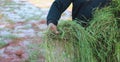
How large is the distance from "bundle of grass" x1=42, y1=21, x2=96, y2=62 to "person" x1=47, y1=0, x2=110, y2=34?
29 cm

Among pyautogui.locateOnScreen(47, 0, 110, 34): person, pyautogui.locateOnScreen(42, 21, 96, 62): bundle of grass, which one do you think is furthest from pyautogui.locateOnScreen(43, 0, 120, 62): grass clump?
pyautogui.locateOnScreen(47, 0, 110, 34): person

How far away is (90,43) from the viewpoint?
8.97 feet

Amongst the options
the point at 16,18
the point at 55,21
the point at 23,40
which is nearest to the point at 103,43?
the point at 55,21

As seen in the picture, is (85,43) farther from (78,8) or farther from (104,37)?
(78,8)

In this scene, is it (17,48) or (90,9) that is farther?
(17,48)

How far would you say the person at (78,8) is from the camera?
3154mm

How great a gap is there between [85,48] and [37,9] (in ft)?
21.2

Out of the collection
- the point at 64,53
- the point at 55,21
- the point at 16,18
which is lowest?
the point at 64,53

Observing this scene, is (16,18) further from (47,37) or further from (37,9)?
(47,37)

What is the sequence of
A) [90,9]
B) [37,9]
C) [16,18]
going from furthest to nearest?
1. [37,9]
2. [16,18]
3. [90,9]

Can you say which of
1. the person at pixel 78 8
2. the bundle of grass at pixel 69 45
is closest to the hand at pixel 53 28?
the bundle of grass at pixel 69 45

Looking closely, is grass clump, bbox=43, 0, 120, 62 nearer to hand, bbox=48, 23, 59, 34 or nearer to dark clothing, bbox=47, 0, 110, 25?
hand, bbox=48, 23, 59, 34

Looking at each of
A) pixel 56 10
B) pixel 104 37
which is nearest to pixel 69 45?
pixel 104 37

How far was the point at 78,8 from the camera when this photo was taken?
135 inches
